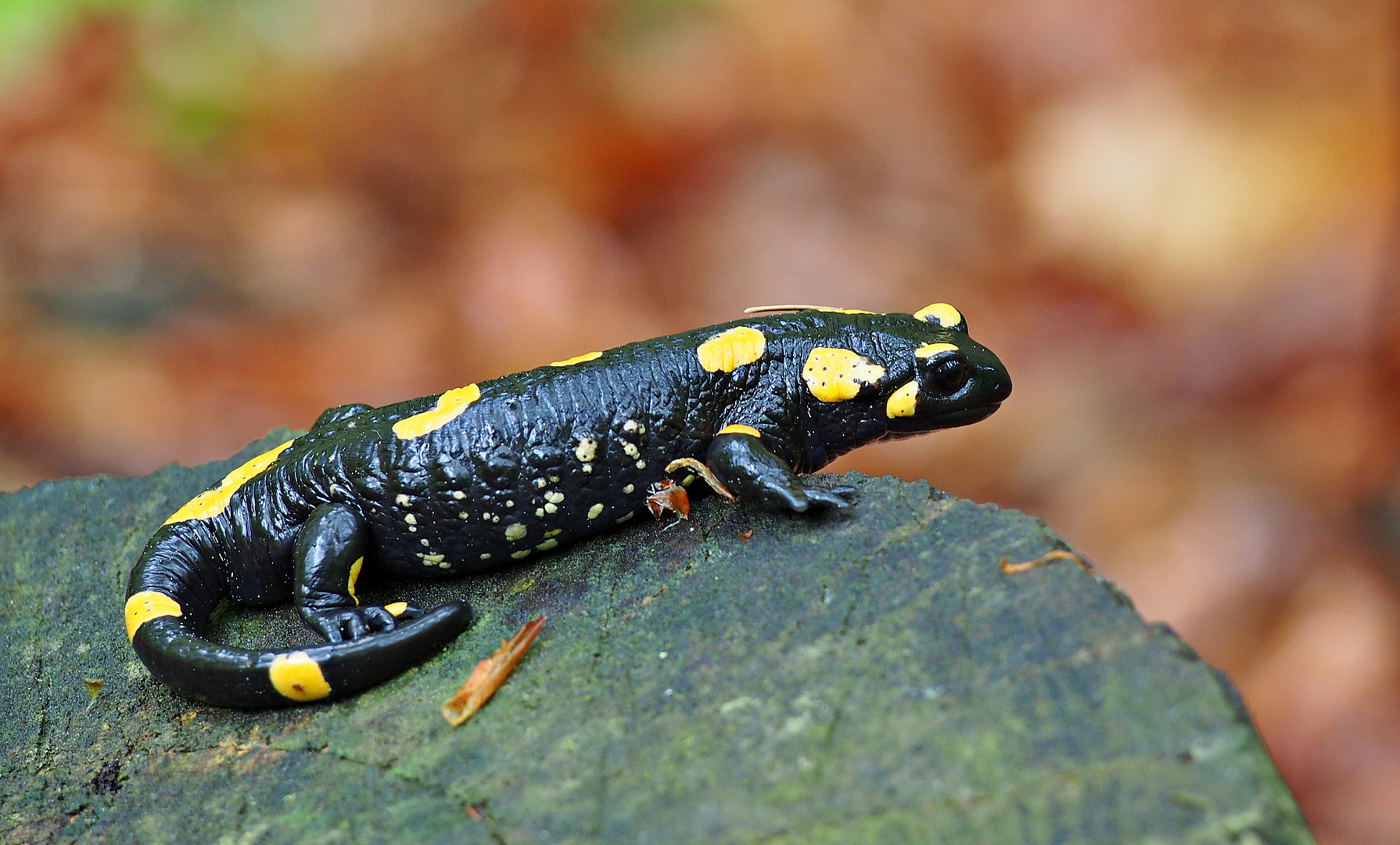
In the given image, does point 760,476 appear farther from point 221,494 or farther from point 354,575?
point 221,494

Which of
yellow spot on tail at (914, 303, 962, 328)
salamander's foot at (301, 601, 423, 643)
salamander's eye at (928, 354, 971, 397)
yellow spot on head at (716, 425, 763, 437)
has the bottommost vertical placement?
salamander's foot at (301, 601, 423, 643)

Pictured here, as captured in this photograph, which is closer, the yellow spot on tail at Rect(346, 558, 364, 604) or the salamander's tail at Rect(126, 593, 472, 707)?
the salamander's tail at Rect(126, 593, 472, 707)

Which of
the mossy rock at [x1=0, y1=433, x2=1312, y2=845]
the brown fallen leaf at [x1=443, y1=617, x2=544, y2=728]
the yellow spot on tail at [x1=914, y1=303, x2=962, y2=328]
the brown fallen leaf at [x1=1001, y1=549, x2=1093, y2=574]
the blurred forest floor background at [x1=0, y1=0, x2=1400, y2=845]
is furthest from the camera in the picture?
the blurred forest floor background at [x1=0, y1=0, x2=1400, y2=845]

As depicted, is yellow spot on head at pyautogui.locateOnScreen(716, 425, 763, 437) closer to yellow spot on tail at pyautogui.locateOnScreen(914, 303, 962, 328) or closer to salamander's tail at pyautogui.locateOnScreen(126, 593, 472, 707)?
yellow spot on tail at pyautogui.locateOnScreen(914, 303, 962, 328)

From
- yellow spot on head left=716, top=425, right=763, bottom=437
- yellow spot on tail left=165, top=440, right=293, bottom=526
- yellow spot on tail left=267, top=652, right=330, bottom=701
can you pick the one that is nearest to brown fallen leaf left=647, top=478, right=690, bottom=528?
yellow spot on head left=716, top=425, right=763, bottom=437

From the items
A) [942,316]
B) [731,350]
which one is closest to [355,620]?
[731,350]

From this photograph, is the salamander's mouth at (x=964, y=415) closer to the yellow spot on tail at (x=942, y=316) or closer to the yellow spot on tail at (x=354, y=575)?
the yellow spot on tail at (x=942, y=316)

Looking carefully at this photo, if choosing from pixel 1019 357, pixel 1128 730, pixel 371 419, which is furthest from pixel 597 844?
pixel 1019 357
